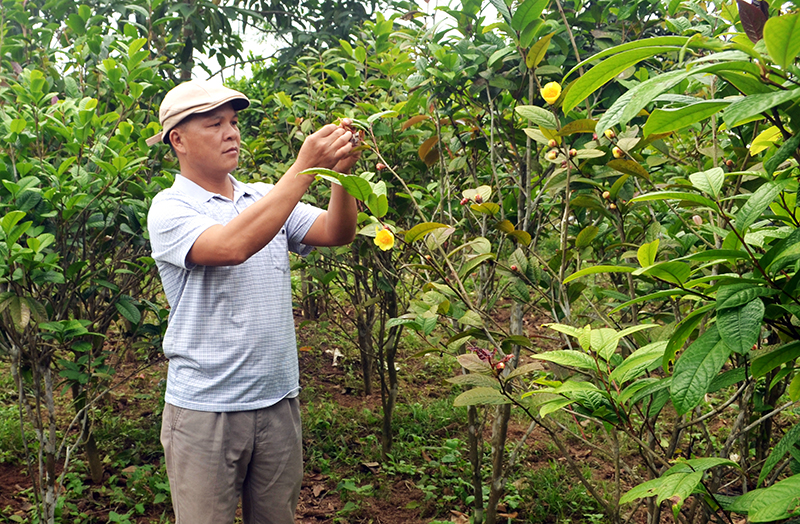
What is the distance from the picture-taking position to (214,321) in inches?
77.3

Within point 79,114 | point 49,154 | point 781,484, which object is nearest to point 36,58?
point 49,154

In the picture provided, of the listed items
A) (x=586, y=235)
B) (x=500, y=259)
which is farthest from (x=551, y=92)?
(x=500, y=259)

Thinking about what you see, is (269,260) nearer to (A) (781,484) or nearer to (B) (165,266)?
(B) (165,266)

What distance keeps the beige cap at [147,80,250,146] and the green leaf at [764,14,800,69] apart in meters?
1.68

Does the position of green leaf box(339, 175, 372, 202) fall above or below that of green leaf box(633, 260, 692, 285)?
above

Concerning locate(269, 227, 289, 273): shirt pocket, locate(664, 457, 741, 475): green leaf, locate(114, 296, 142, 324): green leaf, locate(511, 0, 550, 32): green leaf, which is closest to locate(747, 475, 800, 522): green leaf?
locate(664, 457, 741, 475): green leaf

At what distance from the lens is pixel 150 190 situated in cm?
277

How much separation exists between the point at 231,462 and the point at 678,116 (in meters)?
1.73

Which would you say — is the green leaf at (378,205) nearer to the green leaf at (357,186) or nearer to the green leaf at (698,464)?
the green leaf at (357,186)

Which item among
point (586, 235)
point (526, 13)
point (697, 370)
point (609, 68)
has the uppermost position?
point (526, 13)

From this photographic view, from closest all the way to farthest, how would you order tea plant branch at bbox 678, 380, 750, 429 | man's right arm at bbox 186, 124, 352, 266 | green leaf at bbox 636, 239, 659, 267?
green leaf at bbox 636, 239, 659, 267 → tea plant branch at bbox 678, 380, 750, 429 → man's right arm at bbox 186, 124, 352, 266

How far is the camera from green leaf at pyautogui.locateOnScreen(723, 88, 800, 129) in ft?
2.13

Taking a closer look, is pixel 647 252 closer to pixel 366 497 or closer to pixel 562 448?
pixel 562 448

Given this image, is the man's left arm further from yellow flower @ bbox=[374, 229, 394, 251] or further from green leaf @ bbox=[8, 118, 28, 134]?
green leaf @ bbox=[8, 118, 28, 134]
